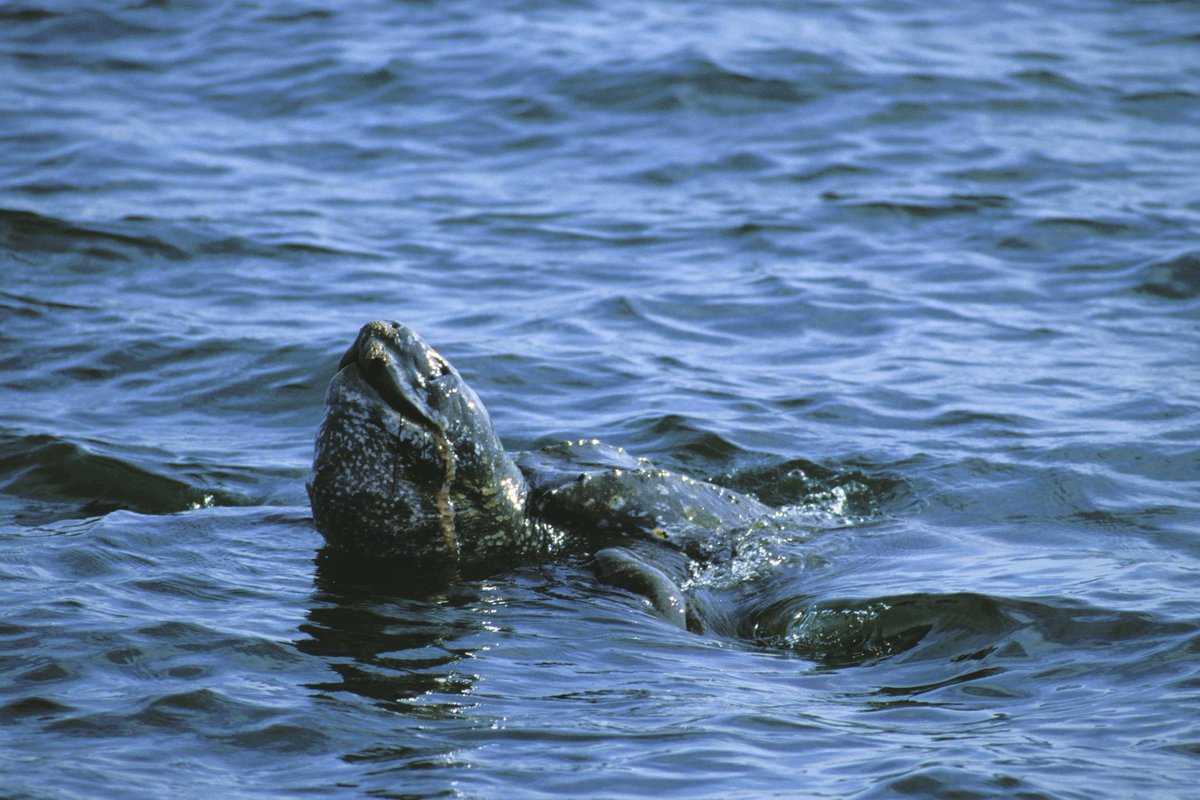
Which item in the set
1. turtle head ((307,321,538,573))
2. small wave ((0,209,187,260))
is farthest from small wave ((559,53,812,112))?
turtle head ((307,321,538,573))

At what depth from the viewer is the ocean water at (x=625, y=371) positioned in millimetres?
3912

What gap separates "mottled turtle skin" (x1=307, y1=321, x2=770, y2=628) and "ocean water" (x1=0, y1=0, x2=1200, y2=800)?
0.63 ft

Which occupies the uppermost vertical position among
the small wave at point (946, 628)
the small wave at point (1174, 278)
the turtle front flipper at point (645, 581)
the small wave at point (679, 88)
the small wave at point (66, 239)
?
the small wave at point (679, 88)

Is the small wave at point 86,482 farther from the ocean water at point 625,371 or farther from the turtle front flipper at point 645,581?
the turtle front flipper at point 645,581

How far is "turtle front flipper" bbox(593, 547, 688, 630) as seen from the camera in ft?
16.4

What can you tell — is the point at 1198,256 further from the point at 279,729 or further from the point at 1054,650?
the point at 279,729

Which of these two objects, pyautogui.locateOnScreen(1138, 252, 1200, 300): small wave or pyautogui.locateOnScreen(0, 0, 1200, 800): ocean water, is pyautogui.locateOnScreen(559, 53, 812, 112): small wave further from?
pyautogui.locateOnScreen(1138, 252, 1200, 300): small wave

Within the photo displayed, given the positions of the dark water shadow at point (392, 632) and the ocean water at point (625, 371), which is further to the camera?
the dark water shadow at point (392, 632)

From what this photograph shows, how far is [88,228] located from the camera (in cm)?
997

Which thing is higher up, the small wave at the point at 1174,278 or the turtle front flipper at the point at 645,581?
the small wave at the point at 1174,278

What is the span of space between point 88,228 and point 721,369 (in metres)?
4.66

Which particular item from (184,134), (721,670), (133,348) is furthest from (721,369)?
(184,134)

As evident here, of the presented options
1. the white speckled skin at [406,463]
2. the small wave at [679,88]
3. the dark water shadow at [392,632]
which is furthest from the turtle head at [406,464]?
the small wave at [679,88]

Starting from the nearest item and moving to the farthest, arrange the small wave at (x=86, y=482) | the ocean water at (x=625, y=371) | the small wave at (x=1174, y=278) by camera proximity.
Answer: the ocean water at (x=625, y=371), the small wave at (x=86, y=482), the small wave at (x=1174, y=278)
